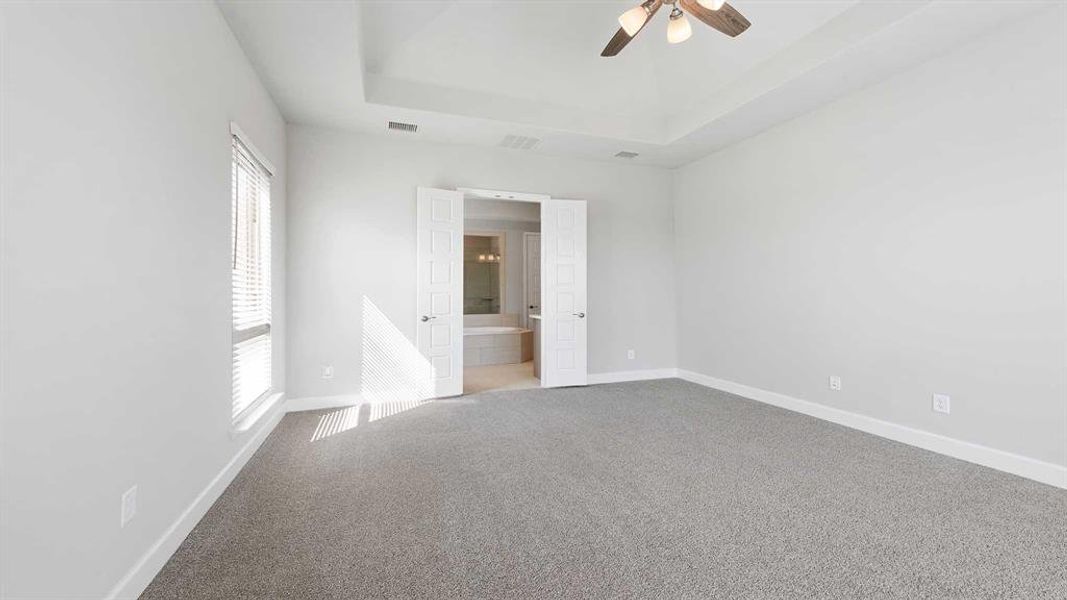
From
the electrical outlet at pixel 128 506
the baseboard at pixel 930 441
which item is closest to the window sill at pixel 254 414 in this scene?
the electrical outlet at pixel 128 506

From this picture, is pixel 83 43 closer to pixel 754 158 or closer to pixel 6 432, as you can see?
pixel 6 432

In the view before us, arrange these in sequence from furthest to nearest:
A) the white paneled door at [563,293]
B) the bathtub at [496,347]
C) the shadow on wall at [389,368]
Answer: the bathtub at [496,347]
the white paneled door at [563,293]
the shadow on wall at [389,368]

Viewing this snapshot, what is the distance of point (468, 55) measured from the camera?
3.92 m

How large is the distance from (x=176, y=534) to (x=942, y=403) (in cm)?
468

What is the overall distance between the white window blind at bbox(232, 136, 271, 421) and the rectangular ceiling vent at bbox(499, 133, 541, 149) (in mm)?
2329

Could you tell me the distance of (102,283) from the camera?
4.96ft

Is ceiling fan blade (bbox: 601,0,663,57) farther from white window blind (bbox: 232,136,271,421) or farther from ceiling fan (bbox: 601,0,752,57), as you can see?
white window blind (bbox: 232,136,271,421)

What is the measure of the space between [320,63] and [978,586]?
455 centimetres

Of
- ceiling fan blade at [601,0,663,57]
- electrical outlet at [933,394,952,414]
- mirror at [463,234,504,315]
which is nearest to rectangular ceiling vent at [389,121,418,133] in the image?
ceiling fan blade at [601,0,663,57]

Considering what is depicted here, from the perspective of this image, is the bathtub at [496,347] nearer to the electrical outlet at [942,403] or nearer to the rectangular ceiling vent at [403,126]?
the rectangular ceiling vent at [403,126]

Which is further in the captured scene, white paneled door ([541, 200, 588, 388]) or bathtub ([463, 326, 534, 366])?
bathtub ([463, 326, 534, 366])

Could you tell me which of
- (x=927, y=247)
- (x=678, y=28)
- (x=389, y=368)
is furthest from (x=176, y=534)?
(x=927, y=247)

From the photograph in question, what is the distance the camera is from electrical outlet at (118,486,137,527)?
161 cm

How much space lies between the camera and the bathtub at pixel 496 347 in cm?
702
